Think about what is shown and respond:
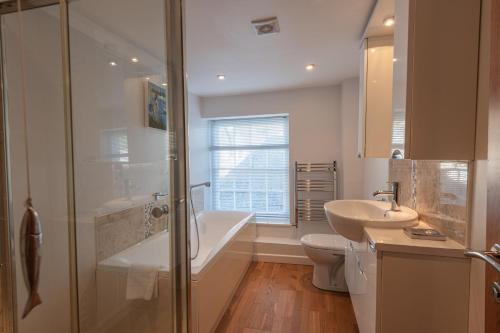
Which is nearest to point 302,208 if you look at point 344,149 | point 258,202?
point 258,202

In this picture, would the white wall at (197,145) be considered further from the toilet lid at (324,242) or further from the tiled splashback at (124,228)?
the toilet lid at (324,242)

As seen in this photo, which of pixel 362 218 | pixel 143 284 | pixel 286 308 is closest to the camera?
pixel 362 218

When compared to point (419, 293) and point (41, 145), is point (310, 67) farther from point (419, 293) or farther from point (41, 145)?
point (41, 145)

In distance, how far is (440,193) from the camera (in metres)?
1.26

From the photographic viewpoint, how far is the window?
11.6 feet

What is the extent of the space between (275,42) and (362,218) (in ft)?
4.87

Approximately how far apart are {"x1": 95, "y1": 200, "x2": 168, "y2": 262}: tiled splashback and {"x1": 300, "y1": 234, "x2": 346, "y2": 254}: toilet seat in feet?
4.94

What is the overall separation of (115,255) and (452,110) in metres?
2.07

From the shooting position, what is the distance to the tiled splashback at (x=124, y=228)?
1.54m

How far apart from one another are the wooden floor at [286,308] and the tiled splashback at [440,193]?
115 cm

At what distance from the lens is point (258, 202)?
11.9 ft

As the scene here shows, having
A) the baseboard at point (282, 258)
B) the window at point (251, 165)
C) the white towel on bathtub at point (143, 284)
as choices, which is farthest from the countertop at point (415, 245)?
the window at point (251, 165)

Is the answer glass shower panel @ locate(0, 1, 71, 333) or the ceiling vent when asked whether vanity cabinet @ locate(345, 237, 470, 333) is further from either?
glass shower panel @ locate(0, 1, 71, 333)

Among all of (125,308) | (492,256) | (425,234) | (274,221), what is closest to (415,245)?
(425,234)
